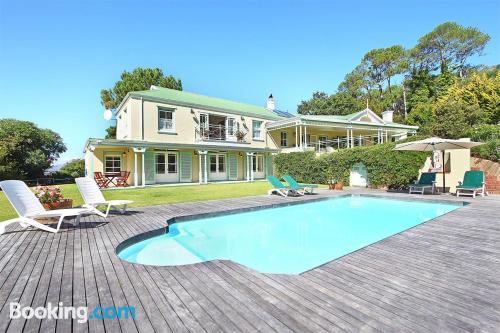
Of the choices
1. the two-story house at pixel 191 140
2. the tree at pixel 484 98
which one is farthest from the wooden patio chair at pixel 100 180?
the tree at pixel 484 98

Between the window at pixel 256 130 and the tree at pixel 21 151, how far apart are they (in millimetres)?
18907

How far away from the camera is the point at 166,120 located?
20422 millimetres

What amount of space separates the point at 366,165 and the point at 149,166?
46.8 ft

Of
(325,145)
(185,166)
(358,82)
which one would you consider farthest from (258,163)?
(358,82)

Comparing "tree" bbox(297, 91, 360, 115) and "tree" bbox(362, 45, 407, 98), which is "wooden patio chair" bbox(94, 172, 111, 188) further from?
"tree" bbox(362, 45, 407, 98)

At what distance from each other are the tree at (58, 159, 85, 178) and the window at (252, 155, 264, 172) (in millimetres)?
17377

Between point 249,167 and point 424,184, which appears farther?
point 249,167

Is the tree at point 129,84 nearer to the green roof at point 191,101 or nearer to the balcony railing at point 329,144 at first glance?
the green roof at point 191,101

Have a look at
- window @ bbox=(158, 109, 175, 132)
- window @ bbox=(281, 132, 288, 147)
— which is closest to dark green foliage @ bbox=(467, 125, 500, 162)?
window @ bbox=(281, 132, 288, 147)

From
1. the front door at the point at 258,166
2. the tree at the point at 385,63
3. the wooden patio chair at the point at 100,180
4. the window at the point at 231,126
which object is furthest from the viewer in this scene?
the tree at the point at 385,63

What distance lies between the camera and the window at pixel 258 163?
25.1 metres

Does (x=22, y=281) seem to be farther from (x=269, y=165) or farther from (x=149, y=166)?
(x=269, y=165)

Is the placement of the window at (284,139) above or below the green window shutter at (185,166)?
above

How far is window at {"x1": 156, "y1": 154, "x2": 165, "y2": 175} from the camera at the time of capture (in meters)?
19.7
